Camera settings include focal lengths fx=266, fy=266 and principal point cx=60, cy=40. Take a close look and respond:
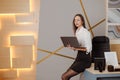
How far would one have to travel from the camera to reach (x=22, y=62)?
5039mm

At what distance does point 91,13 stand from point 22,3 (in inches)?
51.4

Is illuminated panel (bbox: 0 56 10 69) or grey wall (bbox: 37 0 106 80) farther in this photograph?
illuminated panel (bbox: 0 56 10 69)

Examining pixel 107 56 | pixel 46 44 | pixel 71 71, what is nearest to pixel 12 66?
pixel 46 44

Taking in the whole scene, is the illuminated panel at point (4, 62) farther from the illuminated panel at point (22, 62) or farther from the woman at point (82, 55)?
the woman at point (82, 55)

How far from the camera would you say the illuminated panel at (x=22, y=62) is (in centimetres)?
501

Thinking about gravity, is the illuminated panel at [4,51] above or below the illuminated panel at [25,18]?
below

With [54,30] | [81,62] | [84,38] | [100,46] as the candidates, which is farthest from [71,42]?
[54,30]

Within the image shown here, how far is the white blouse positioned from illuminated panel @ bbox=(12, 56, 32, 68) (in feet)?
4.91

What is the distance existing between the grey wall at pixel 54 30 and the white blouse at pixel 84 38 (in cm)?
107

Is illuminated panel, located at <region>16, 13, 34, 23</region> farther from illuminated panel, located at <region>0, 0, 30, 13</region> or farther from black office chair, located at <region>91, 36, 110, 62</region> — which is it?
black office chair, located at <region>91, 36, 110, 62</region>

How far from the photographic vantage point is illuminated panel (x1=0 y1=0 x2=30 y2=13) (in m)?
4.91

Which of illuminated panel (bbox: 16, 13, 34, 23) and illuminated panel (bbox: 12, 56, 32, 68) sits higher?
illuminated panel (bbox: 16, 13, 34, 23)

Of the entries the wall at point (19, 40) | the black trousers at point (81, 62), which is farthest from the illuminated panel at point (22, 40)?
the black trousers at point (81, 62)

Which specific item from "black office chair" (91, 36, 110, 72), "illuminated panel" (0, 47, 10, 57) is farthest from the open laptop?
"illuminated panel" (0, 47, 10, 57)
